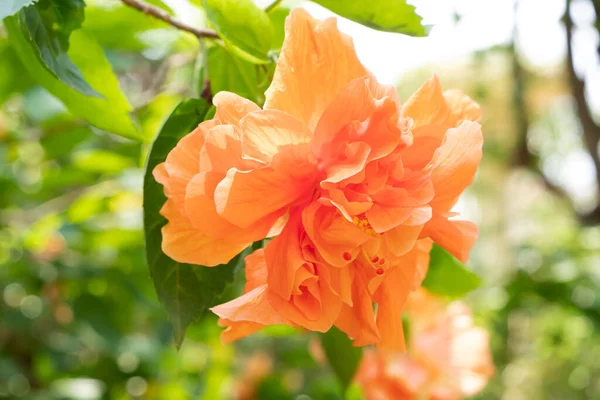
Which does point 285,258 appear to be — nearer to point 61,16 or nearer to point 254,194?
point 254,194

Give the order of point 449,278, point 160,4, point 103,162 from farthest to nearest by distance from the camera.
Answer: point 103,162
point 449,278
point 160,4

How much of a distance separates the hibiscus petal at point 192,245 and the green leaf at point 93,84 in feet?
0.44

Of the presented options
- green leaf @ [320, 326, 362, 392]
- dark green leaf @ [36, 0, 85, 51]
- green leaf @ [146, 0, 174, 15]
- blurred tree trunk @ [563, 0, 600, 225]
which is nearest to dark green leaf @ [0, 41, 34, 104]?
green leaf @ [146, 0, 174, 15]

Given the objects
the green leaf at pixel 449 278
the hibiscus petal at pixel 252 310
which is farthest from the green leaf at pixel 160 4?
the green leaf at pixel 449 278

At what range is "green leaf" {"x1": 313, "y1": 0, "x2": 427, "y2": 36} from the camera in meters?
0.45

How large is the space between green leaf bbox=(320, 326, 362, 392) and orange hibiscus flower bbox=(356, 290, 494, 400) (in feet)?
0.95

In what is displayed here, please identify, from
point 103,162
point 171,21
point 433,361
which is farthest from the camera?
point 103,162

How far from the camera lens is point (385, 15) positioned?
458mm

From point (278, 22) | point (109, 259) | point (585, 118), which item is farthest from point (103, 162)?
point (585, 118)

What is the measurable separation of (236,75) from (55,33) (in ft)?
0.50

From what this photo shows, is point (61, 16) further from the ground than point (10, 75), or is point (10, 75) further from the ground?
point (61, 16)

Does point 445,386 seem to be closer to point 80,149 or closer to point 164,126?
point 164,126

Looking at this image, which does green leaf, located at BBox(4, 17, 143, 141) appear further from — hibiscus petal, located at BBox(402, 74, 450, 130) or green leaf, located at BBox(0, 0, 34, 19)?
hibiscus petal, located at BBox(402, 74, 450, 130)

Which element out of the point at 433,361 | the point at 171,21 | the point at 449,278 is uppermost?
the point at 171,21
